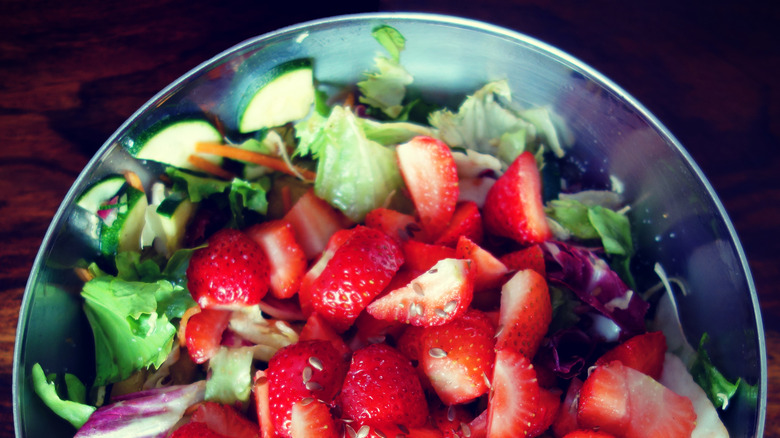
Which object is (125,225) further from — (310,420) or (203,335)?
(310,420)

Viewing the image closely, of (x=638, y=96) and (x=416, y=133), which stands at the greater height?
(x=638, y=96)

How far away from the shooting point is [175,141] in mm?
1099

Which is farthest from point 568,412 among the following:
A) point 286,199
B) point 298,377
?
point 286,199

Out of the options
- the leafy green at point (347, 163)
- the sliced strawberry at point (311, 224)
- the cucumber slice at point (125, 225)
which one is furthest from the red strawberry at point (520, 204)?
the cucumber slice at point (125, 225)

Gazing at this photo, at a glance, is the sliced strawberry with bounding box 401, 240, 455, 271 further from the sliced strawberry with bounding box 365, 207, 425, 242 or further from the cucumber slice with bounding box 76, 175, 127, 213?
the cucumber slice with bounding box 76, 175, 127, 213

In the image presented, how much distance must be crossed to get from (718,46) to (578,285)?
79cm

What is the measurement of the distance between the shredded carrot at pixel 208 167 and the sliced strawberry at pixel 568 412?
825 mm

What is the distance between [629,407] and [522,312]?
0.24 meters

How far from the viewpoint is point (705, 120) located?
1.35 m

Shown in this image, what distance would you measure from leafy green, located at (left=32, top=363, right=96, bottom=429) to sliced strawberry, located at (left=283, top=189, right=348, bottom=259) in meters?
0.50

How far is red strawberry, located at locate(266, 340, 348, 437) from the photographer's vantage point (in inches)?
36.6

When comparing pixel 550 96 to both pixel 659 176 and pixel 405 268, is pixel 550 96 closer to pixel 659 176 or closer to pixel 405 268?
pixel 659 176

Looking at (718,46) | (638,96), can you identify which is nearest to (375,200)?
(638,96)

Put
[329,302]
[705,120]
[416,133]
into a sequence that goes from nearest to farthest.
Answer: [329,302] → [416,133] → [705,120]
